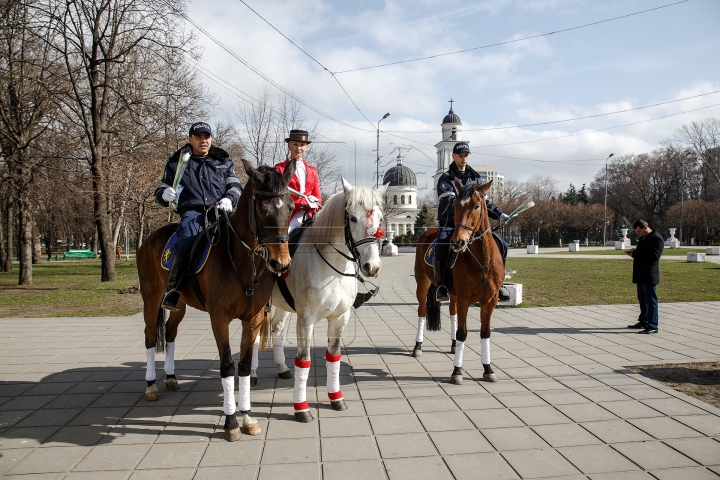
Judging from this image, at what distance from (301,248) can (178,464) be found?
2217 mm

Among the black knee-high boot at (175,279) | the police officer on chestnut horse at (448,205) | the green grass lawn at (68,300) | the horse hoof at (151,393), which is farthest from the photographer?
the green grass lawn at (68,300)

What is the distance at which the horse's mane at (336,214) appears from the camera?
162 inches

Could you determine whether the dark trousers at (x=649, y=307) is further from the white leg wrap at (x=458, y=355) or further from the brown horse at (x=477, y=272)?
the white leg wrap at (x=458, y=355)

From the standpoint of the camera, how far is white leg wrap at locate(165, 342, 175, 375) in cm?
548

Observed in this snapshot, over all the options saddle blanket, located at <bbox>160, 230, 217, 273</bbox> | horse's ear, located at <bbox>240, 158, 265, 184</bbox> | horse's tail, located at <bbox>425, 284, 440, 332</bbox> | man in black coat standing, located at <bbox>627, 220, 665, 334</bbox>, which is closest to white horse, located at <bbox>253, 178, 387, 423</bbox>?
A: horse's ear, located at <bbox>240, 158, 265, 184</bbox>

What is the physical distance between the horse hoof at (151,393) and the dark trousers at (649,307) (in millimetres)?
8245

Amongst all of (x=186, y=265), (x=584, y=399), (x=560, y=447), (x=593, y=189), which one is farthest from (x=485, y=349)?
(x=593, y=189)

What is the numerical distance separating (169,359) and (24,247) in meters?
16.6

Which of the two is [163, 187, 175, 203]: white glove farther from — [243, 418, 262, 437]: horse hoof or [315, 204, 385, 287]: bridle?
[243, 418, 262, 437]: horse hoof

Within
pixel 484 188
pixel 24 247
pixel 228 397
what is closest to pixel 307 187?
pixel 484 188

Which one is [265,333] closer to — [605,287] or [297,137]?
[297,137]

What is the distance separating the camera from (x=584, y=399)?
196 inches

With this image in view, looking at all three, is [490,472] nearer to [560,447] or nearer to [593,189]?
[560,447]

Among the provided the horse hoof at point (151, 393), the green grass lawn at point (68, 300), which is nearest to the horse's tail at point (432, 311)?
the horse hoof at point (151, 393)
